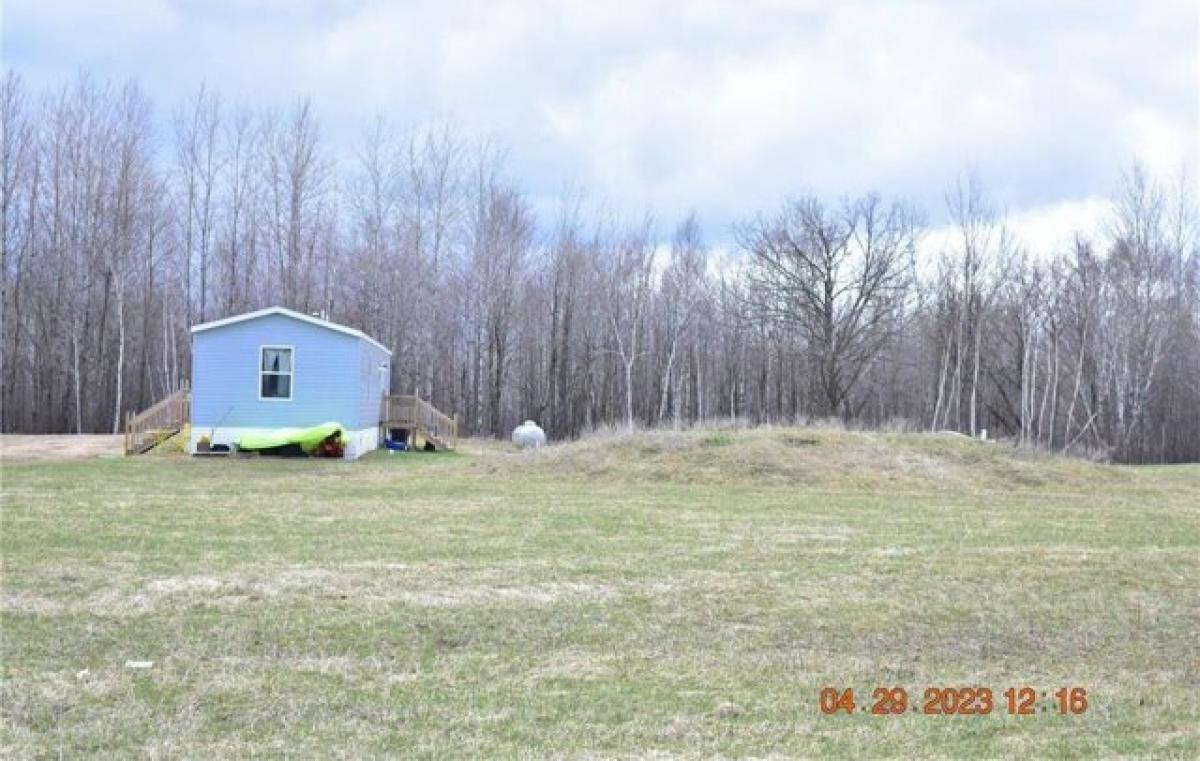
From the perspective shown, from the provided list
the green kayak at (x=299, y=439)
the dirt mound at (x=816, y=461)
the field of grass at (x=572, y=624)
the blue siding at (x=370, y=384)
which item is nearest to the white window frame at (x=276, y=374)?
the green kayak at (x=299, y=439)

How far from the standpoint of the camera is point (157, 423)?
25.8 m

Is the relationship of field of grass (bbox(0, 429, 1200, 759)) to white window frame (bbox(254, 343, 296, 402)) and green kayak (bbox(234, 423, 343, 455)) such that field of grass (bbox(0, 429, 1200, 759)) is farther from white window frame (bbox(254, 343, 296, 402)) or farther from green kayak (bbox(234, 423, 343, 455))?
white window frame (bbox(254, 343, 296, 402))

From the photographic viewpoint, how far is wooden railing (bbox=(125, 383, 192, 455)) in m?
24.0

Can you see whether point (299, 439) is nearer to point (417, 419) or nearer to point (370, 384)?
point (370, 384)

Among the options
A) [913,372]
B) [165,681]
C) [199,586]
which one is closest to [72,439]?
[199,586]

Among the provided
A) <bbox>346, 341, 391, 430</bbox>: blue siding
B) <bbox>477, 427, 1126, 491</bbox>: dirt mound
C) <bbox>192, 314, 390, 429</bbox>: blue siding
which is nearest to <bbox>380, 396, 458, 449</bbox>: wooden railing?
<bbox>346, 341, 391, 430</bbox>: blue siding

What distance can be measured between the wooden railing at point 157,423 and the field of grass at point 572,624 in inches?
356

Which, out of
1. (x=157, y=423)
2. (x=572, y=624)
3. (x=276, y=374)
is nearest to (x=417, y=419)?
(x=276, y=374)

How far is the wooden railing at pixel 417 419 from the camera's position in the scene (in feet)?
94.2

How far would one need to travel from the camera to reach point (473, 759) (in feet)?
14.0

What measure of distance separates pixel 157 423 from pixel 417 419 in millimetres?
6772

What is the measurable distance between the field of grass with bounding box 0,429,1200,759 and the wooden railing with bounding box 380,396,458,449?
1359 centimetres

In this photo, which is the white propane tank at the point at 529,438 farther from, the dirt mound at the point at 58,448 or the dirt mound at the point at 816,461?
the dirt mound at the point at 58,448

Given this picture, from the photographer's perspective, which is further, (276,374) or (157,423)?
(157,423)
